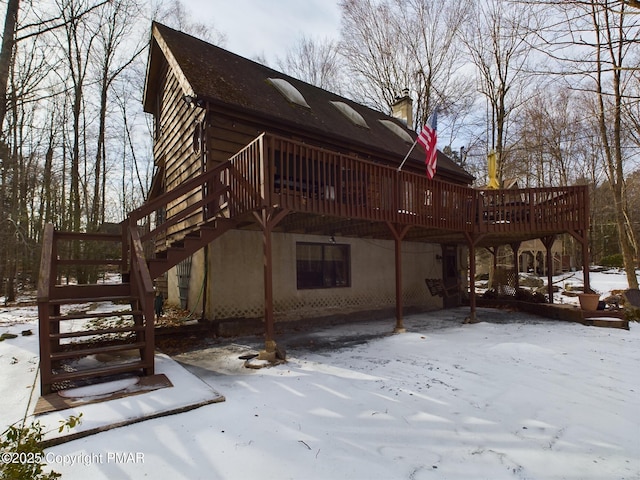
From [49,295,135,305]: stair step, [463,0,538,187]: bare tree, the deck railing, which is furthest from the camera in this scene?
[463,0,538,187]: bare tree

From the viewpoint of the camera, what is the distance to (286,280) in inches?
331

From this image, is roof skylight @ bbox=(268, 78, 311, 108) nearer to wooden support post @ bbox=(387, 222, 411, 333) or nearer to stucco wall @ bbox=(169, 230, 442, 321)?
stucco wall @ bbox=(169, 230, 442, 321)

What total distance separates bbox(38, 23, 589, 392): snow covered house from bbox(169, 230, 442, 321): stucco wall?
3 cm

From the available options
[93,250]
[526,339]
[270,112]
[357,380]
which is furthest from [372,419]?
[93,250]

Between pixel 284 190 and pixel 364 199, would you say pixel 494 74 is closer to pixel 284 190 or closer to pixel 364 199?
pixel 364 199

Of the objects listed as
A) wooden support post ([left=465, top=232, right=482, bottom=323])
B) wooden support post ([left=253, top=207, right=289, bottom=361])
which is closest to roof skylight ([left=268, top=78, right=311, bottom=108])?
wooden support post ([left=253, top=207, right=289, bottom=361])

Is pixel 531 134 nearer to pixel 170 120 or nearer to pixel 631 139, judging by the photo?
pixel 631 139

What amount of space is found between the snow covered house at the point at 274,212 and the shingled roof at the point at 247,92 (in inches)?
2.1

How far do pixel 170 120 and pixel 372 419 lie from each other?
32.2 ft

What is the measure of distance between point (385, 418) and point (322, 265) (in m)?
5.90

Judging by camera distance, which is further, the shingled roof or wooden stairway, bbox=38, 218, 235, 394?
the shingled roof

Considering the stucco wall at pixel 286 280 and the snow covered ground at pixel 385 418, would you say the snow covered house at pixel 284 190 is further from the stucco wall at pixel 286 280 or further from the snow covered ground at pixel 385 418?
the snow covered ground at pixel 385 418

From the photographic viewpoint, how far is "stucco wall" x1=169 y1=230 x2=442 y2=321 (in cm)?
741

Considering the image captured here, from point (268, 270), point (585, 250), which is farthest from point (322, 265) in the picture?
point (585, 250)
